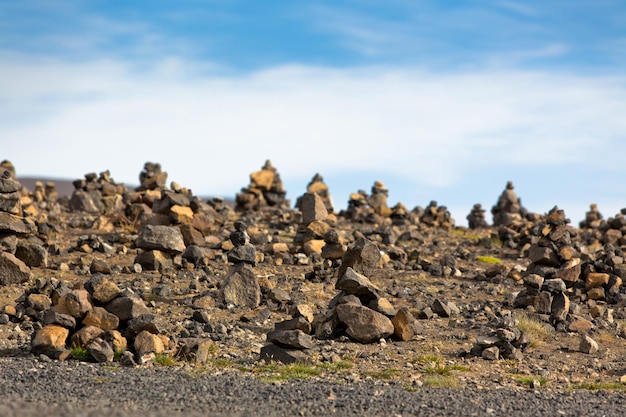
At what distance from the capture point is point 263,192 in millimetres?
54250

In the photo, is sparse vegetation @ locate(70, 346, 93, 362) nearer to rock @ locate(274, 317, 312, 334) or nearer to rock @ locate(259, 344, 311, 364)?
rock @ locate(259, 344, 311, 364)

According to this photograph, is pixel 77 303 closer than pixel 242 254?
Yes

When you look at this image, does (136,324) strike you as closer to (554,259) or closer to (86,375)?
(86,375)

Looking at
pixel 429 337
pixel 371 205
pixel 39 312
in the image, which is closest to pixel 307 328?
pixel 429 337

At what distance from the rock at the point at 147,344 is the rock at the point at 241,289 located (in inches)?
196

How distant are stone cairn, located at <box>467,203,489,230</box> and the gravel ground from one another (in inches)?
1569

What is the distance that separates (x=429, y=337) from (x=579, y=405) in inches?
222

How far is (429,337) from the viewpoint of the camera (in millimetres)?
20688

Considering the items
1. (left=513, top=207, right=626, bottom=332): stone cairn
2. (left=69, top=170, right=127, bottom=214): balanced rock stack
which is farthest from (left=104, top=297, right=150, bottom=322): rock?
(left=69, top=170, right=127, bottom=214): balanced rock stack

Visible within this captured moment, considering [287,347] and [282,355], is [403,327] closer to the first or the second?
[287,347]

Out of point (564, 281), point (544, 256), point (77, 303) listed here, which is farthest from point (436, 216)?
point (77, 303)

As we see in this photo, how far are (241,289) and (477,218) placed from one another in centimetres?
3576

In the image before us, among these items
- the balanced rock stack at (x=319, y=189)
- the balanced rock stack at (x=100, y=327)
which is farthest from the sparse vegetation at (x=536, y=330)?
the balanced rock stack at (x=319, y=189)

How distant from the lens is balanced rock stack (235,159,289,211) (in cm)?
5206
